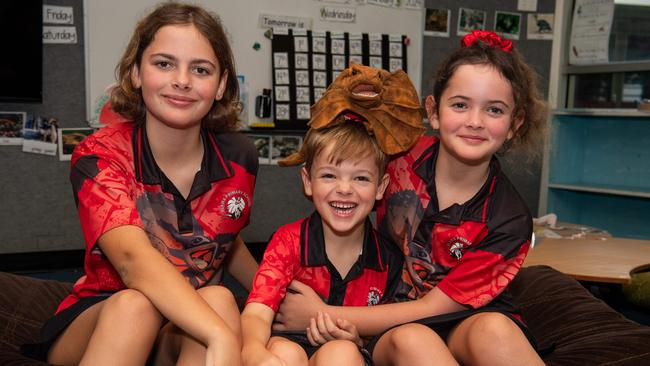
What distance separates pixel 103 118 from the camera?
123 inches

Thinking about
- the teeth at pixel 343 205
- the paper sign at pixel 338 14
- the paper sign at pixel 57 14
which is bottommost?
the teeth at pixel 343 205

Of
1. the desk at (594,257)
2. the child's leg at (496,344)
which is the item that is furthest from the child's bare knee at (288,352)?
the desk at (594,257)

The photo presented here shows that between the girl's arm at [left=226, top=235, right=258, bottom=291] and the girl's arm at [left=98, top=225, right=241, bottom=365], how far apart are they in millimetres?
465

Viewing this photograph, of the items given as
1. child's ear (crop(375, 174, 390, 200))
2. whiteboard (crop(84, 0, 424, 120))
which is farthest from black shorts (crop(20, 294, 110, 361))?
whiteboard (crop(84, 0, 424, 120))

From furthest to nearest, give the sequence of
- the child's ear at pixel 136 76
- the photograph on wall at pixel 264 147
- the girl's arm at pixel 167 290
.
Result: the photograph on wall at pixel 264 147, the child's ear at pixel 136 76, the girl's arm at pixel 167 290

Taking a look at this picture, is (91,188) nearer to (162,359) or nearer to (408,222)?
(162,359)

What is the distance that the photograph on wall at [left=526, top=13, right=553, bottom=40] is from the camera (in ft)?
13.7

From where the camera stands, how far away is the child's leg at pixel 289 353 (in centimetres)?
112

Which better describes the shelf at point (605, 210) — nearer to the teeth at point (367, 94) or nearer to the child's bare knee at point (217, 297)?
the teeth at point (367, 94)

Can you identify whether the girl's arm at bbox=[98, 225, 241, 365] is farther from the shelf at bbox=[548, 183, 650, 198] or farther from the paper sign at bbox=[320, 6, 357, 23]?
the shelf at bbox=[548, 183, 650, 198]

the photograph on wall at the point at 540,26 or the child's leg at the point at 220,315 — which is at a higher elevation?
the photograph on wall at the point at 540,26

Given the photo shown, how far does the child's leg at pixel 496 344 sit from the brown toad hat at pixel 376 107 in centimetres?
42

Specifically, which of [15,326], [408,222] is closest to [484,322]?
[408,222]

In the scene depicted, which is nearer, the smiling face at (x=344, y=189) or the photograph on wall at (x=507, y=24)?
the smiling face at (x=344, y=189)
